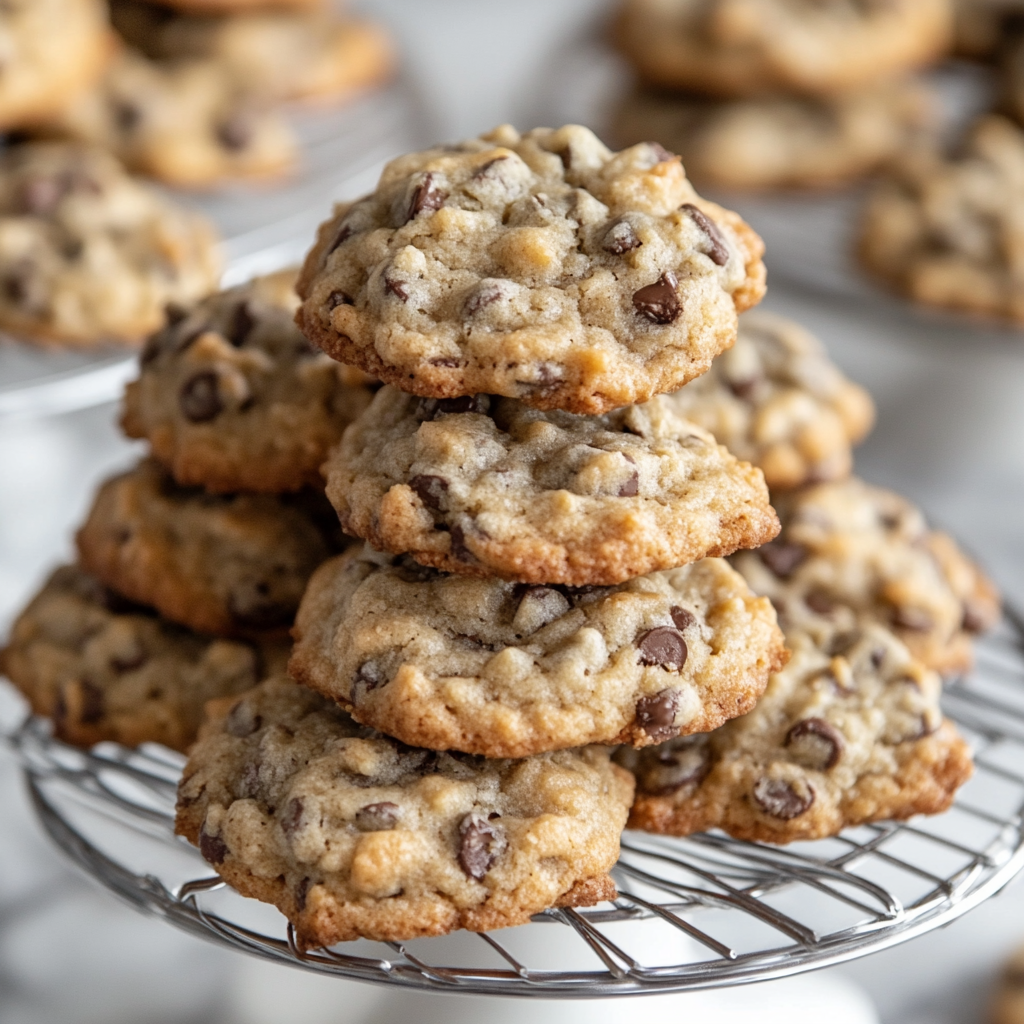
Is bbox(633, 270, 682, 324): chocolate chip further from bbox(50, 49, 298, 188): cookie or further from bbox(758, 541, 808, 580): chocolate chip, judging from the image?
bbox(50, 49, 298, 188): cookie

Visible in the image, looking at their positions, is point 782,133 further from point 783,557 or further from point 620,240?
point 620,240

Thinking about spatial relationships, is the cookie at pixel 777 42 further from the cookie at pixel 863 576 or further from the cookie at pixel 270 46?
the cookie at pixel 863 576

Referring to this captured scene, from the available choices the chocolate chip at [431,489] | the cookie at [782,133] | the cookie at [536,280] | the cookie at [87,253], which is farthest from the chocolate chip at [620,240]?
the cookie at [782,133]

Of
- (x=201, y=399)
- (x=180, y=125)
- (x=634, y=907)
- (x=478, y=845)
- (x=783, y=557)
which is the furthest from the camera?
(x=180, y=125)

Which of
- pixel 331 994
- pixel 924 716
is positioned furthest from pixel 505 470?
pixel 331 994

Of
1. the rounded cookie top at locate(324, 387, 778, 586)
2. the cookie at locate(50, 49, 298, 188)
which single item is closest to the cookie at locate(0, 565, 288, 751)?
the rounded cookie top at locate(324, 387, 778, 586)

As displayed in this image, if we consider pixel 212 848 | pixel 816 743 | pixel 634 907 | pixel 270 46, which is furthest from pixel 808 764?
pixel 270 46
